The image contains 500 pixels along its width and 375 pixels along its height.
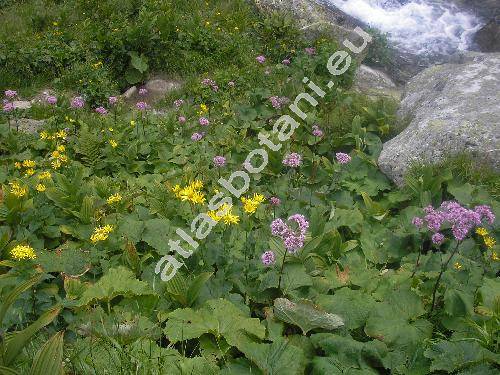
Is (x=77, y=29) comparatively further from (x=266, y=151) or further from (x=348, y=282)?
(x=348, y=282)

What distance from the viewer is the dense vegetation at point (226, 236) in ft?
9.73

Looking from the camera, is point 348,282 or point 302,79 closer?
point 348,282

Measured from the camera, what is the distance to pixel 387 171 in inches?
221

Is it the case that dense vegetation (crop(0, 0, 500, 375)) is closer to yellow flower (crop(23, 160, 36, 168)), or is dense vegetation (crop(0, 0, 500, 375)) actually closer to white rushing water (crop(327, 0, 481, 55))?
yellow flower (crop(23, 160, 36, 168))

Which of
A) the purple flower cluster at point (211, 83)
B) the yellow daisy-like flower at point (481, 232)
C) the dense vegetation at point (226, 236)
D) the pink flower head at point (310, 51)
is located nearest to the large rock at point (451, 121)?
the dense vegetation at point (226, 236)

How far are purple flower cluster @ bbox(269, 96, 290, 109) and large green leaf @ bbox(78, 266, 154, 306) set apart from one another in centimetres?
359

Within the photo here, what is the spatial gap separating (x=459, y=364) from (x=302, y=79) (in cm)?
567

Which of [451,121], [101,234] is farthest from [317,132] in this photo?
[101,234]

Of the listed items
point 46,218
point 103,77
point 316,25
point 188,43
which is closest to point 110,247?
point 46,218

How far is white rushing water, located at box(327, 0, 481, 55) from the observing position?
11.4 metres

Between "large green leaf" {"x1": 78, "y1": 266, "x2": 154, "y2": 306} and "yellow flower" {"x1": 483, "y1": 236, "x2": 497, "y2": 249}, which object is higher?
"yellow flower" {"x1": 483, "y1": 236, "x2": 497, "y2": 249}

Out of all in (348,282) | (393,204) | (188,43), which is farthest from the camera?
(188,43)

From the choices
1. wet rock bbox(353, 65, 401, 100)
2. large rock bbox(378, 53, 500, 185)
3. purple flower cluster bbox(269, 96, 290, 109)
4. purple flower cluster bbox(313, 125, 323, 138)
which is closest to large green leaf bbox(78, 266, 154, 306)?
purple flower cluster bbox(313, 125, 323, 138)

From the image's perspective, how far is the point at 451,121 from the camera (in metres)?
5.70
